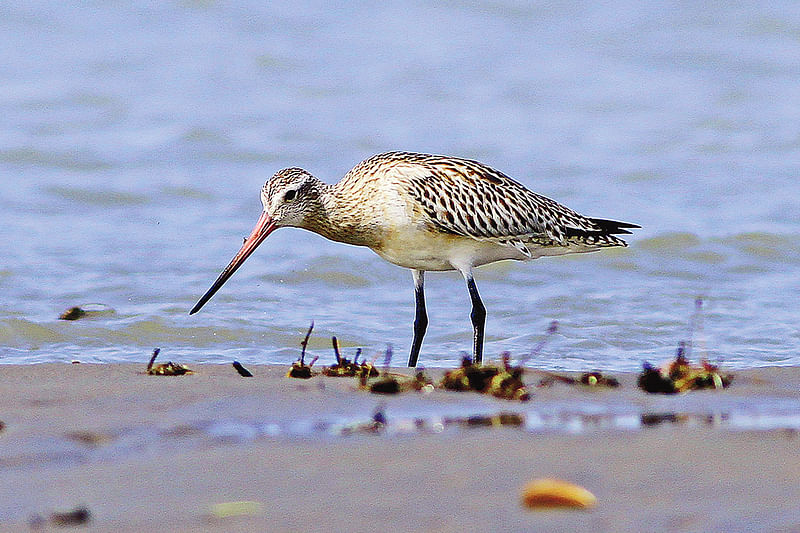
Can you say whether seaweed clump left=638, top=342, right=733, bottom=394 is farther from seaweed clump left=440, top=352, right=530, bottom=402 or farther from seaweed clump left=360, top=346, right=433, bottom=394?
seaweed clump left=360, top=346, right=433, bottom=394

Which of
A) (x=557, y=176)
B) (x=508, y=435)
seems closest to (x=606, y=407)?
(x=508, y=435)

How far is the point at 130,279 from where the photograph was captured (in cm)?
945

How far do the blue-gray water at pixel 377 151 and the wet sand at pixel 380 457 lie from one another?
2499mm

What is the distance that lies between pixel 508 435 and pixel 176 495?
3.97 ft

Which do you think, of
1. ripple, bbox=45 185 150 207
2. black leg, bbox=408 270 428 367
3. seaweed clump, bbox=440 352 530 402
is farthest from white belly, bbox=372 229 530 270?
ripple, bbox=45 185 150 207

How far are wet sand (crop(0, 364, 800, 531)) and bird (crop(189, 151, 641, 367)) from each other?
1882 mm

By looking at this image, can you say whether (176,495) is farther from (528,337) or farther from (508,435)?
(528,337)

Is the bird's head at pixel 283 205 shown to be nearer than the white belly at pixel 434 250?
Yes

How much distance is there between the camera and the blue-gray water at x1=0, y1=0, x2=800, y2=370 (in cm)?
851

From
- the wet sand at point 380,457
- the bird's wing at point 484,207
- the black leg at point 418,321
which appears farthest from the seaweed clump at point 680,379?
the black leg at point 418,321

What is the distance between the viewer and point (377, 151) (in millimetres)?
13664

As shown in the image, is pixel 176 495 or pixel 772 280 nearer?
Result: pixel 176 495

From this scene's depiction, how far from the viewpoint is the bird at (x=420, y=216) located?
283 inches

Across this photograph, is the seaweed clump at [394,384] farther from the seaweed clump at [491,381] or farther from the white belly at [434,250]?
the white belly at [434,250]
